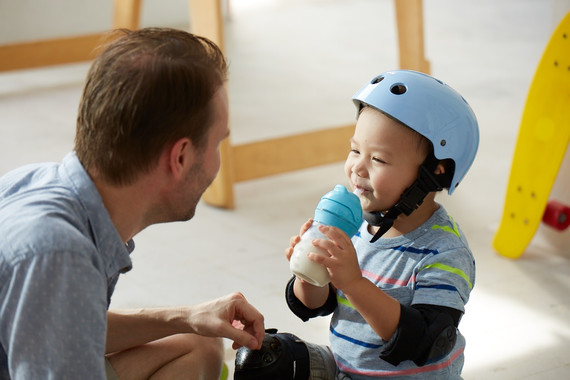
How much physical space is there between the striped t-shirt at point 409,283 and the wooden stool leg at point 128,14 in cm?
290

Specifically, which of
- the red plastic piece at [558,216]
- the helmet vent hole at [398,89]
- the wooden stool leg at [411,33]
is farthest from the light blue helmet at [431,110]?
the wooden stool leg at [411,33]

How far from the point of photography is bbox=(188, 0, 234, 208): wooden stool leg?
3.53 meters

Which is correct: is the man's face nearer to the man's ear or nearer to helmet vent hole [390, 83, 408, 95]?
the man's ear

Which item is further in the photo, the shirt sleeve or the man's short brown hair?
the man's short brown hair

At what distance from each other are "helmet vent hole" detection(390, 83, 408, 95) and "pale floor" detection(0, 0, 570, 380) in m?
0.95

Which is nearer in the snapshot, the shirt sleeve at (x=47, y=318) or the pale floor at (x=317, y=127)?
the shirt sleeve at (x=47, y=318)

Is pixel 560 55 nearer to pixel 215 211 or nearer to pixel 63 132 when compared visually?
pixel 215 211

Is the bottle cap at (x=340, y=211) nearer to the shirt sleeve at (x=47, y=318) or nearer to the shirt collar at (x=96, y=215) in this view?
the shirt collar at (x=96, y=215)

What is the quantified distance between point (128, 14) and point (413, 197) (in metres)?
3.05

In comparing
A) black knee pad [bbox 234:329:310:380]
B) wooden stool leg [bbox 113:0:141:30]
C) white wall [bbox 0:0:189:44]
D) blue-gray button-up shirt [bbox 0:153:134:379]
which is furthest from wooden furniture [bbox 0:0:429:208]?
white wall [bbox 0:0:189:44]

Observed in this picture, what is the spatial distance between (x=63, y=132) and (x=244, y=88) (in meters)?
1.46

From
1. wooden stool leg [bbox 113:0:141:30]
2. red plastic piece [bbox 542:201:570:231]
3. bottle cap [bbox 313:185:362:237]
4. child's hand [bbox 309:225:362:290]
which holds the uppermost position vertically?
bottle cap [bbox 313:185:362:237]

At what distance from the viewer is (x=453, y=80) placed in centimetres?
585

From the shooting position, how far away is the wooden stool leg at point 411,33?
382 centimetres
